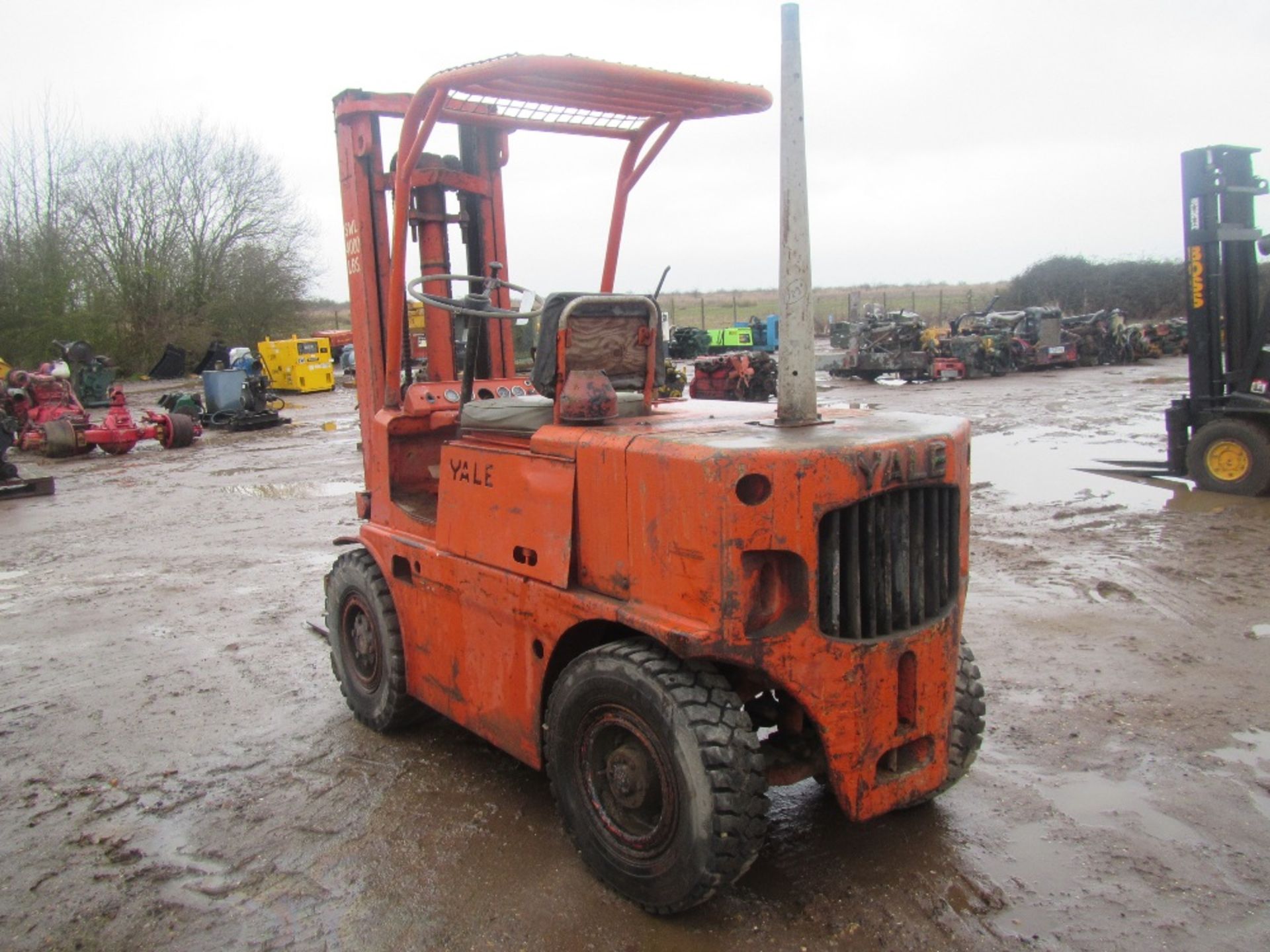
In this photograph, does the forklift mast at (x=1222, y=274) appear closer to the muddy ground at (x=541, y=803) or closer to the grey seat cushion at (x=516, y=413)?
the muddy ground at (x=541, y=803)

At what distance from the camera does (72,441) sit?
1598cm

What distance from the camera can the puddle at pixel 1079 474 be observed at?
29.0ft

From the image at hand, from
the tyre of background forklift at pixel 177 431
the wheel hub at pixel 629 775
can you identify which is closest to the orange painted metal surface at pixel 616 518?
the wheel hub at pixel 629 775

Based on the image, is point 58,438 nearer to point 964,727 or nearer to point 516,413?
point 516,413

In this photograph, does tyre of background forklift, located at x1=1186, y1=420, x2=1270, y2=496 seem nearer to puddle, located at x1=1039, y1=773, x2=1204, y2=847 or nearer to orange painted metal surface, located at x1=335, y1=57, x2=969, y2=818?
puddle, located at x1=1039, y1=773, x2=1204, y2=847

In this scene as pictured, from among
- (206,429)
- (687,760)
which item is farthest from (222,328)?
(687,760)

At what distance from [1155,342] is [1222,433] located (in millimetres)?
22324

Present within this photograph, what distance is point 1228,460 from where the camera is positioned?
914cm

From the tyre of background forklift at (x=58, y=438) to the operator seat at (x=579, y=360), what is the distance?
582 inches

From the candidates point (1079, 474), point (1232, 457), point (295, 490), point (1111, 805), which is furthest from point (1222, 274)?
point (295, 490)

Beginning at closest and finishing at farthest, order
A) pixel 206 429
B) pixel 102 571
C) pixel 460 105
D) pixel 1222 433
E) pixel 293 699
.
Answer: pixel 460 105, pixel 293 699, pixel 102 571, pixel 1222 433, pixel 206 429

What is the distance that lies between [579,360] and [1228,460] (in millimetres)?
8074

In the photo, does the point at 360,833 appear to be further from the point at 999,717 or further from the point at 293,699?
the point at 999,717

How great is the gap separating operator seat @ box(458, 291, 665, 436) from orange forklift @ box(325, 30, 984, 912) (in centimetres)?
1
